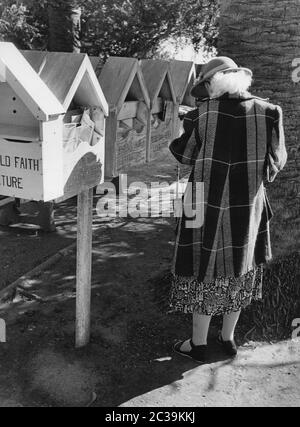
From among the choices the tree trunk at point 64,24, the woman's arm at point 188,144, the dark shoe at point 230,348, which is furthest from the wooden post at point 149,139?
the tree trunk at point 64,24

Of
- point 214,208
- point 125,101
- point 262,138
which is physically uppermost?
point 125,101

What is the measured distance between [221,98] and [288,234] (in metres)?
1.51

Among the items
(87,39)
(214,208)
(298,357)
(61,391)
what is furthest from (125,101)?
(87,39)

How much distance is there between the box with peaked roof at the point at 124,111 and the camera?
2.91 m

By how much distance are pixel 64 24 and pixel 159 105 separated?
3287 millimetres

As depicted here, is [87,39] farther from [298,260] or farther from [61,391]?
[61,391]

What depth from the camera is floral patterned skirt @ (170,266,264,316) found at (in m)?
3.22

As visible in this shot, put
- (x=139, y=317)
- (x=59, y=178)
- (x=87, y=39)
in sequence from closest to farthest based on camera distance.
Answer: (x=59, y=178) → (x=139, y=317) → (x=87, y=39)

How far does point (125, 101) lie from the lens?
3150mm

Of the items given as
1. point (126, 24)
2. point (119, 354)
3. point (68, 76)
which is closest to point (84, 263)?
point (119, 354)

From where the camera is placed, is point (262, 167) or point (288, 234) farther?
point (288, 234)

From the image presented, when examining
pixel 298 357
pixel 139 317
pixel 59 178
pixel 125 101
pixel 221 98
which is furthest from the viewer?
pixel 139 317

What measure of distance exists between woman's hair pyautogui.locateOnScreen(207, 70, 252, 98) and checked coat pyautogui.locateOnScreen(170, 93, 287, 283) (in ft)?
0.12

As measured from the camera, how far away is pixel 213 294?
10.6 feet
